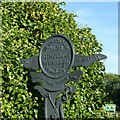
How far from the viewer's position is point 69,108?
15.5ft

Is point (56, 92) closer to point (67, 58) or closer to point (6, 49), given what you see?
point (67, 58)

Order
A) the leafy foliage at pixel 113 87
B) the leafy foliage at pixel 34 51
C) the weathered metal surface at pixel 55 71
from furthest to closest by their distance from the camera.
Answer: the leafy foliage at pixel 113 87
the leafy foliage at pixel 34 51
the weathered metal surface at pixel 55 71

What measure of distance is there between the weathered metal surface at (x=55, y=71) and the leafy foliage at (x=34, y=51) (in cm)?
27

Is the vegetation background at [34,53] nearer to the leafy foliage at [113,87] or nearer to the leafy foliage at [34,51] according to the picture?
the leafy foliage at [34,51]

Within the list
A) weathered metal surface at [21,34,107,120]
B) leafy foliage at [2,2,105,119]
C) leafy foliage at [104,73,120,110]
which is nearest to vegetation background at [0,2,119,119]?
leafy foliage at [2,2,105,119]

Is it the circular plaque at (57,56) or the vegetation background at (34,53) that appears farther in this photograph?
the vegetation background at (34,53)

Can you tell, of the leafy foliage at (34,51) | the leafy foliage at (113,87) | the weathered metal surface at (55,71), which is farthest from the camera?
the leafy foliage at (113,87)

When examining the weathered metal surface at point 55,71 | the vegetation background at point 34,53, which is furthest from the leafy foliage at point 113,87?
the weathered metal surface at point 55,71

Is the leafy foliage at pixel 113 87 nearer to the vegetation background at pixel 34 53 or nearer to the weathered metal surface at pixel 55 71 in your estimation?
the vegetation background at pixel 34 53

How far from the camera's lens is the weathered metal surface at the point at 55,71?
13.5 feet

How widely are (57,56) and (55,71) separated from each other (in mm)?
177

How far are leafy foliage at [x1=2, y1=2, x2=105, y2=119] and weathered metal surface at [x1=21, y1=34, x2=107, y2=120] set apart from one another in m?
0.27

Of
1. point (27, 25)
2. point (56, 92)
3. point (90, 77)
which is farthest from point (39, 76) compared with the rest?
point (90, 77)

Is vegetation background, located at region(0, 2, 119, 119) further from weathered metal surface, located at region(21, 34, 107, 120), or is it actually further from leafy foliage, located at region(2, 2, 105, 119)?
weathered metal surface, located at region(21, 34, 107, 120)
